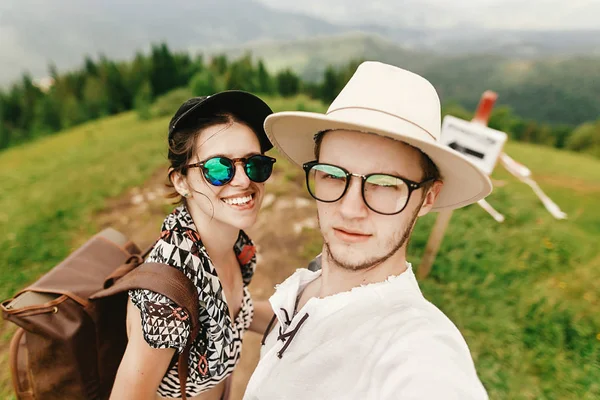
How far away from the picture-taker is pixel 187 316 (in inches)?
56.4

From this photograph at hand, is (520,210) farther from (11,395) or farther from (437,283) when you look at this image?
(11,395)

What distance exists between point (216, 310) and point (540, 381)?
3.25 meters

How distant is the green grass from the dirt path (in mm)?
133

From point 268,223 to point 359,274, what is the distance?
3642 millimetres

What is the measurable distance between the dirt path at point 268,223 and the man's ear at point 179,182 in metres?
2.18

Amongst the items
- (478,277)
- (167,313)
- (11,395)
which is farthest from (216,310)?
(478,277)

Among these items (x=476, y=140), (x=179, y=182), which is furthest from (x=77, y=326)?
(x=476, y=140)

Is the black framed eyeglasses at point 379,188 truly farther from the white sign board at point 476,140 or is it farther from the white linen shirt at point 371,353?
the white sign board at point 476,140

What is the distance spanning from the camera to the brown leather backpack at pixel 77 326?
145cm

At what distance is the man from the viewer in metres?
1.13

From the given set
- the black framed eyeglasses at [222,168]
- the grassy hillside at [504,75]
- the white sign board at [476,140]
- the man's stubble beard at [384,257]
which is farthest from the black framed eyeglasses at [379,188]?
the grassy hillside at [504,75]

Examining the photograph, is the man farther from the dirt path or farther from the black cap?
the dirt path

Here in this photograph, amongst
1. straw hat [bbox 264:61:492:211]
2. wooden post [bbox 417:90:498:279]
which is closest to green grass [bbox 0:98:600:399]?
wooden post [bbox 417:90:498:279]

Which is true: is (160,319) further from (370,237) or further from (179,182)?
(370,237)
